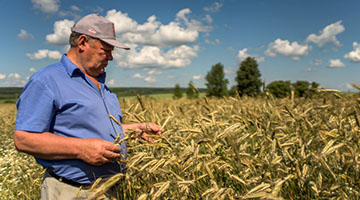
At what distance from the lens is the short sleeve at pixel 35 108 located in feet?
5.72

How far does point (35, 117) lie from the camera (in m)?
1.75

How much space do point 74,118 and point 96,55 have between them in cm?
58

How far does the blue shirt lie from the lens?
178 centimetres

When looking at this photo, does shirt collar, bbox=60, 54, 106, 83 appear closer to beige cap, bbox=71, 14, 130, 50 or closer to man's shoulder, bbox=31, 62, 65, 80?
man's shoulder, bbox=31, 62, 65, 80

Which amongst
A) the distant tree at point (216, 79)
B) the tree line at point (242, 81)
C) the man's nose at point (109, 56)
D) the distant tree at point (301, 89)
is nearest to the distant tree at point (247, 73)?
the tree line at point (242, 81)

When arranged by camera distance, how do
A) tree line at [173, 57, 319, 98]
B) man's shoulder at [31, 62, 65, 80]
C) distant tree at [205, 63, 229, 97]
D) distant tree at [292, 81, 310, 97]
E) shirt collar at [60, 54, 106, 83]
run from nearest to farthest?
1. man's shoulder at [31, 62, 65, 80]
2. shirt collar at [60, 54, 106, 83]
3. distant tree at [292, 81, 310, 97]
4. tree line at [173, 57, 319, 98]
5. distant tree at [205, 63, 229, 97]

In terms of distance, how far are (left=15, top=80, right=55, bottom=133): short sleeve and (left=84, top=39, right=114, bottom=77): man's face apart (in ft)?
1.51

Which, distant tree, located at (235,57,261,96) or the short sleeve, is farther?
distant tree, located at (235,57,261,96)

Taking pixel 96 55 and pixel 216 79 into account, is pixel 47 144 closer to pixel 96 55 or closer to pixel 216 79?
pixel 96 55

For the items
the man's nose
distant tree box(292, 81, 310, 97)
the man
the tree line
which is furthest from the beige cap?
the tree line

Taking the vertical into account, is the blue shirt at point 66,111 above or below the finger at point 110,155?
above

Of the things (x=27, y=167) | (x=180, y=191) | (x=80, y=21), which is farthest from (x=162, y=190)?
(x=27, y=167)

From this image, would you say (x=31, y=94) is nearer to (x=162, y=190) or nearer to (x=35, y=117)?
(x=35, y=117)

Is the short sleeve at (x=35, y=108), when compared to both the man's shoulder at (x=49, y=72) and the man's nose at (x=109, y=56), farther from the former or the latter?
the man's nose at (x=109, y=56)
